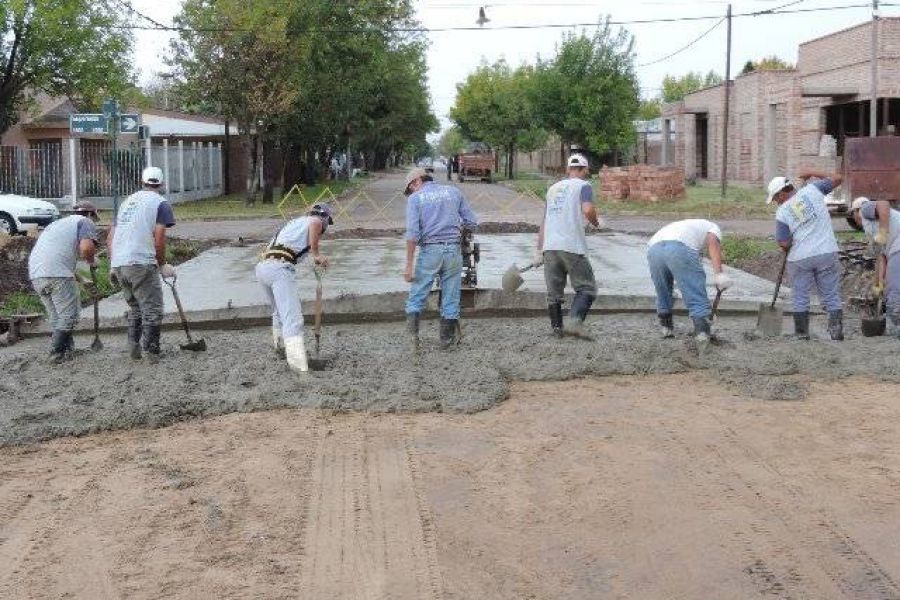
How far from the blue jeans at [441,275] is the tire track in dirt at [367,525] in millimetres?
2885

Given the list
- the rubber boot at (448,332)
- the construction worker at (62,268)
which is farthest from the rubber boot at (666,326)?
the construction worker at (62,268)

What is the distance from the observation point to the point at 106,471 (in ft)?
20.5

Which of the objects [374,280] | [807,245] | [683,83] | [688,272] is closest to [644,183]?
[374,280]

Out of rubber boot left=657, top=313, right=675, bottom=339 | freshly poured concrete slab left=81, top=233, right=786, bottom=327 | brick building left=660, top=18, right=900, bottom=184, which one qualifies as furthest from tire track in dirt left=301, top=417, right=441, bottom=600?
brick building left=660, top=18, right=900, bottom=184

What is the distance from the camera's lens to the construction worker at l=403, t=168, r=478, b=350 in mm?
9609

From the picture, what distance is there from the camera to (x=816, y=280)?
10.2 m

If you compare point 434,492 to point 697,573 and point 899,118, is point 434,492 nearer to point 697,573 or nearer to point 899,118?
point 697,573

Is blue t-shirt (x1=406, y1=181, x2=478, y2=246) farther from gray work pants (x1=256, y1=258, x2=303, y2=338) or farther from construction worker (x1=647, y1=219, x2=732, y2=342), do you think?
construction worker (x1=647, y1=219, x2=732, y2=342)

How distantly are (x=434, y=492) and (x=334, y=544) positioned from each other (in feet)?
2.94

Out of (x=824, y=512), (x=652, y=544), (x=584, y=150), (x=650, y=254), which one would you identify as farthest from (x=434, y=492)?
(x=584, y=150)

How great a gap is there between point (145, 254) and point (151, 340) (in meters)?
0.72

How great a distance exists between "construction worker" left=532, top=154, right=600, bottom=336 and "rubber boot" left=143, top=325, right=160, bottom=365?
3.38 m

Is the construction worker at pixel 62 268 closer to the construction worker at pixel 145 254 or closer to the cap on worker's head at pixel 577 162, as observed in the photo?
the construction worker at pixel 145 254

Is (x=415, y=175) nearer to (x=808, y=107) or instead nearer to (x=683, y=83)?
(x=808, y=107)
